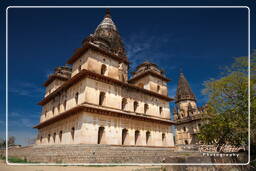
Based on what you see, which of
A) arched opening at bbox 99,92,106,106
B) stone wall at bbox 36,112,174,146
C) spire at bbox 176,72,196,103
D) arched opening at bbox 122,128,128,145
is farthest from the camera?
spire at bbox 176,72,196,103

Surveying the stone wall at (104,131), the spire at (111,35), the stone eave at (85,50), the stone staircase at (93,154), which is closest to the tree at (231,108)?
the stone staircase at (93,154)

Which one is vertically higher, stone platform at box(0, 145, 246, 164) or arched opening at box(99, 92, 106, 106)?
arched opening at box(99, 92, 106, 106)

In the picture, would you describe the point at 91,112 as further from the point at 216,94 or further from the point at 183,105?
the point at 183,105

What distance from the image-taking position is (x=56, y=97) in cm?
2455

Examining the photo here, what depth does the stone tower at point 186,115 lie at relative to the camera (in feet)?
125

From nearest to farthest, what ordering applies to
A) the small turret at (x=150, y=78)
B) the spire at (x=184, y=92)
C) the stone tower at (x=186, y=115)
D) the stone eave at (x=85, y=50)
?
the stone eave at (x=85, y=50) → the small turret at (x=150, y=78) → the stone tower at (x=186, y=115) → the spire at (x=184, y=92)

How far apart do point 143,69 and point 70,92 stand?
12434 millimetres

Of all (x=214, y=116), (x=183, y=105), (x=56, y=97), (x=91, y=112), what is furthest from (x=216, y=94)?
(x=183, y=105)

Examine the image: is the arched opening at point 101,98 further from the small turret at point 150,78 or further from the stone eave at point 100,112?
the small turret at point 150,78

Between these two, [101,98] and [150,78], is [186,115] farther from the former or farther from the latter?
[101,98]

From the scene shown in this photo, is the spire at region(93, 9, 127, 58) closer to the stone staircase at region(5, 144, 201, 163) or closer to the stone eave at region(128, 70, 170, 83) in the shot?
the stone eave at region(128, 70, 170, 83)

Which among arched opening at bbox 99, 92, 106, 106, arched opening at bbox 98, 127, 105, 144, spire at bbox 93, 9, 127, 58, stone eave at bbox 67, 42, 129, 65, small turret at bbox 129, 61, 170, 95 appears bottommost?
arched opening at bbox 98, 127, 105, 144

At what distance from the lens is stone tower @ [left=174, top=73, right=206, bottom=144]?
3803cm

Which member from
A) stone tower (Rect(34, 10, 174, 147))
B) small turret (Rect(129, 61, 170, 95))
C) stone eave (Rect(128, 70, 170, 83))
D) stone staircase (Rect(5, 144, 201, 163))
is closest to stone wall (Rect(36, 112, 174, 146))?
stone tower (Rect(34, 10, 174, 147))
